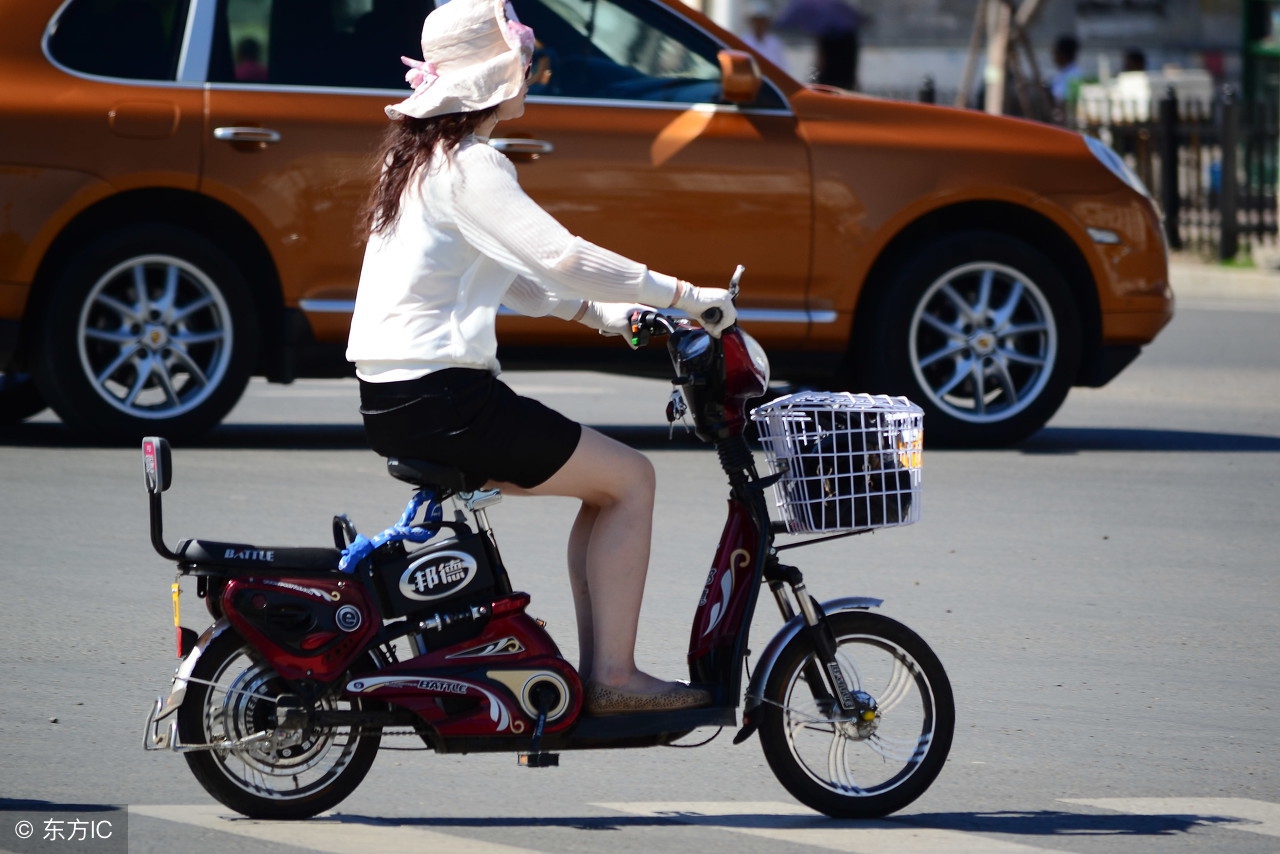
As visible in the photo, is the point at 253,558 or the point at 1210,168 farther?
the point at 1210,168

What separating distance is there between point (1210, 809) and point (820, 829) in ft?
2.80

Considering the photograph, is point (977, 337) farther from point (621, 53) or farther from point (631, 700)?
point (631, 700)

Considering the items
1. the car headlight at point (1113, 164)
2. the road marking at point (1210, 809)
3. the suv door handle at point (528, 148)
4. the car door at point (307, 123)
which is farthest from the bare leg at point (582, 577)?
the car headlight at point (1113, 164)

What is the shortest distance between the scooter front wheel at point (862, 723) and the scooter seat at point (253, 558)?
954 mm

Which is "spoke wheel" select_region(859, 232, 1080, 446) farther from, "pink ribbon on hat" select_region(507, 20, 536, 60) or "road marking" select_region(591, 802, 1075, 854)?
"pink ribbon on hat" select_region(507, 20, 536, 60)

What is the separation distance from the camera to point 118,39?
8734mm

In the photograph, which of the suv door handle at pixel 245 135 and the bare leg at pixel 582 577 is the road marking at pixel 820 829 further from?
the suv door handle at pixel 245 135

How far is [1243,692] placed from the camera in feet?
18.6

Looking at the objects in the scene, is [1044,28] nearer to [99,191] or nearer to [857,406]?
[99,191]

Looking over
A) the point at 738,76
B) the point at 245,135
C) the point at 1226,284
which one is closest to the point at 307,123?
the point at 245,135

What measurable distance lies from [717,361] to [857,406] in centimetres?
31

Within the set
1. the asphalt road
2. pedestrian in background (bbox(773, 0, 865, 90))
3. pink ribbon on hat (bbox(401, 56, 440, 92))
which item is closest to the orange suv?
the asphalt road

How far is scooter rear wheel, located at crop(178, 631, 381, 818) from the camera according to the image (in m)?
4.26

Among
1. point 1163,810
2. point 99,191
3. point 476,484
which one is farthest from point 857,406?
point 99,191
